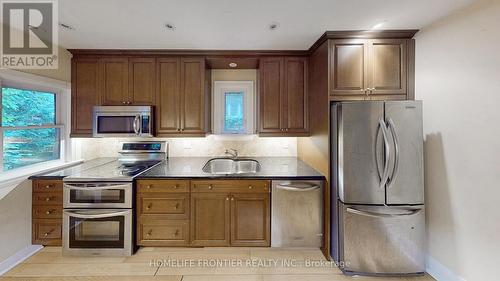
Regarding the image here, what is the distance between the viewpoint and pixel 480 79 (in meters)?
1.83

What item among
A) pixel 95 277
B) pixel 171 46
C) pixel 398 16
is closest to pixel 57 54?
pixel 171 46

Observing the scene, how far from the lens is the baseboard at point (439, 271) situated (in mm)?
2076

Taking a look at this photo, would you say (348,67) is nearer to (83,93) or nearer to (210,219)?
(210,219)

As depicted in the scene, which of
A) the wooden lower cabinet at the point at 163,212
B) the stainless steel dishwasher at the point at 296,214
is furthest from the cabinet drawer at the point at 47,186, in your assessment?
the stainless steel dishwasher at the point at 296,214

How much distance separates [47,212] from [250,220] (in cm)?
224

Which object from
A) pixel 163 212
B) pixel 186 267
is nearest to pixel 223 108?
pixel 163 212

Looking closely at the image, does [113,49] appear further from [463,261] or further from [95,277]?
[463,261]

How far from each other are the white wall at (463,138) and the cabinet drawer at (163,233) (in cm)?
250

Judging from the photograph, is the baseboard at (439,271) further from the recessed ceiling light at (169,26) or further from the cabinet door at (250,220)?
the recessed ceiling light at (169,26)

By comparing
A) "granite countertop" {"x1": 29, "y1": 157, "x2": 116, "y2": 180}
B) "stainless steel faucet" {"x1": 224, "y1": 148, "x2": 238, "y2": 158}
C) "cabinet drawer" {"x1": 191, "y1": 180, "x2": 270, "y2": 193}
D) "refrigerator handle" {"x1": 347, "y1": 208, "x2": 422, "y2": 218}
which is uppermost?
"stainless steel faucet" {"x1": 224, "y1": 148, "x2": 238, "y2": 158}

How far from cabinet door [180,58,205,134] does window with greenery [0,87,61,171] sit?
5.34 feet

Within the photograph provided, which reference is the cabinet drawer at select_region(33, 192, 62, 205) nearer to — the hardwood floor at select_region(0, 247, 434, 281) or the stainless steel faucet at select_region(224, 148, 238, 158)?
the hardwood floor at select_region(0, 247, 434, 281)

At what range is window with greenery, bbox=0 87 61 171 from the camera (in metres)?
2.46

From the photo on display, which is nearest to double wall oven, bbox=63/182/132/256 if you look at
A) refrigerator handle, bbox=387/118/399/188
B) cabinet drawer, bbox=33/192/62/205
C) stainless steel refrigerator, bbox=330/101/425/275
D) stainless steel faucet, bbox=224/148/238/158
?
cabinet drawer, bbox=33/192/62/205
